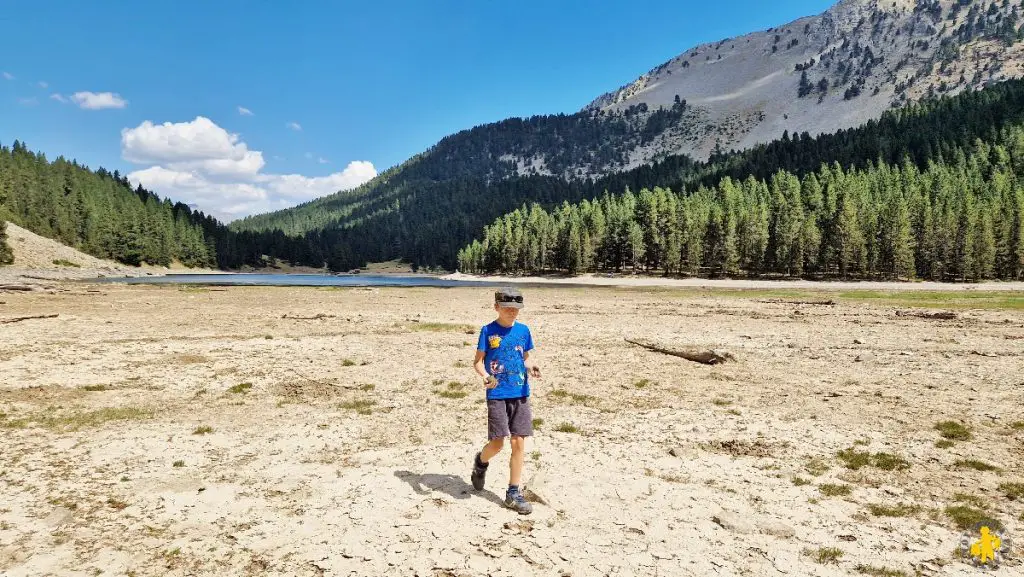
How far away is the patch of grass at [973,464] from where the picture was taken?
348 inches

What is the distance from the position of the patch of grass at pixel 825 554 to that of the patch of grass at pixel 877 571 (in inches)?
9.2

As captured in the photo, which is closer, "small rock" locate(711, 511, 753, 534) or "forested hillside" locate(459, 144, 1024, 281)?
"small rock" locate(711, 511, 753, 534)

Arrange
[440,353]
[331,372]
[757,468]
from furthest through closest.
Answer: [440,353] → [331,372] → [757,468]

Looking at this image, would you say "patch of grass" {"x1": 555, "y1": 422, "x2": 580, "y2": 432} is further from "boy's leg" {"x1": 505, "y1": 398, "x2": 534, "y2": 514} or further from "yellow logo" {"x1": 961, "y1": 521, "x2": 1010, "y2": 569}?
"yellow logo" {"x1": 961, "y1": 521, "x2": 1010, "y2": 569}

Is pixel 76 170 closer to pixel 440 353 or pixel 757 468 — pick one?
pixel 440 353

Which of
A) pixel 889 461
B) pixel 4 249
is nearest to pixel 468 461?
pixel 889 461

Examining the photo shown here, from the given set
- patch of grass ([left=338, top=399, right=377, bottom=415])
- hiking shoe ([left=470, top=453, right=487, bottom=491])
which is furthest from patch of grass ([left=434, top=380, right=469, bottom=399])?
hiking shoe ([left=470, top=453, right=487, bottom=491])

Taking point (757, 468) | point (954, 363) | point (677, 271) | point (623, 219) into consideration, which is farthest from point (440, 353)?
point (623, 219)

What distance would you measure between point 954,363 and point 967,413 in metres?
7.96

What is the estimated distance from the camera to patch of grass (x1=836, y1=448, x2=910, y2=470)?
29.5ft

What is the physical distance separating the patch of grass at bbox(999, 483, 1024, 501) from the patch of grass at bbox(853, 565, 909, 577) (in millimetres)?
3822

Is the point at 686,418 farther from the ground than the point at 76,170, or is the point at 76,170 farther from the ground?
the point at 76,170

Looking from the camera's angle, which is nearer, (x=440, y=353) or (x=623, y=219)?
(x=440, y=353)

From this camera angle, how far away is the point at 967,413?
12203 millimetres
